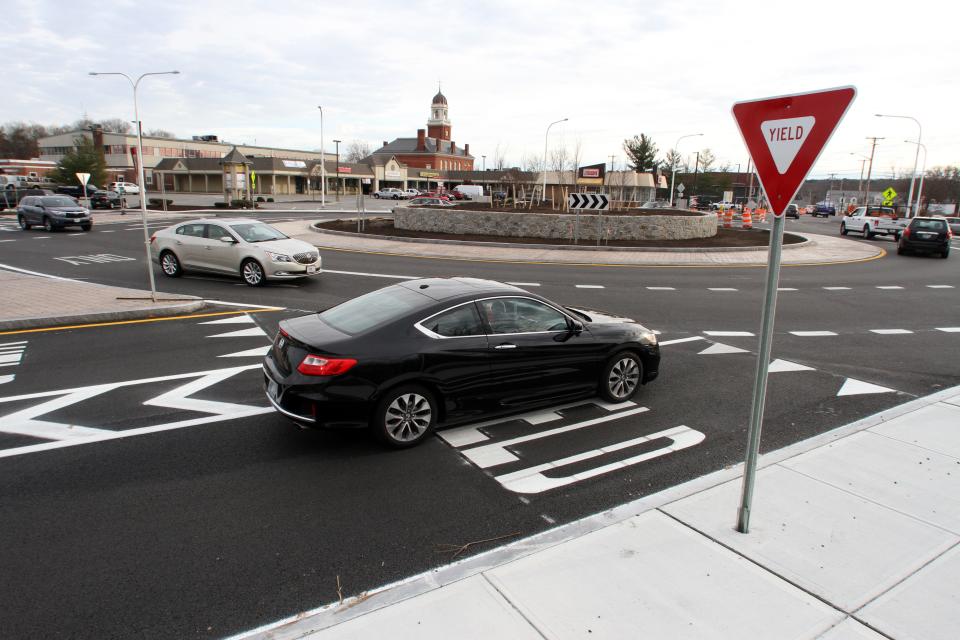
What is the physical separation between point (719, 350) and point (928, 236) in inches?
905

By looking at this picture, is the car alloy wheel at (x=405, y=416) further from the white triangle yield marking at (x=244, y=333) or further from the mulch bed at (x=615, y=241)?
the mulch bed at (x=615, y=241)

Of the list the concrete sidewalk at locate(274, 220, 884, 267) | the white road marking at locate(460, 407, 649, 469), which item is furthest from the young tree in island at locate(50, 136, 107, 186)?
the white road marking at locate(460, 407, 649, 469)

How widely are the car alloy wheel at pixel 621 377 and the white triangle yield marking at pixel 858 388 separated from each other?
2.73 m

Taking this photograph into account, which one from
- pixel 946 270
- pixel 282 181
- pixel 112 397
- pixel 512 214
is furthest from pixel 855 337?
pixel 282 181

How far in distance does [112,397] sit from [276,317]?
180 inches

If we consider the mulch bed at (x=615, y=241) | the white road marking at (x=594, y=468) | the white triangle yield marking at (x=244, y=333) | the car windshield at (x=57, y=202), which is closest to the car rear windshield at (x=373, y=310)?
the white road marking at (x=594, y=468)

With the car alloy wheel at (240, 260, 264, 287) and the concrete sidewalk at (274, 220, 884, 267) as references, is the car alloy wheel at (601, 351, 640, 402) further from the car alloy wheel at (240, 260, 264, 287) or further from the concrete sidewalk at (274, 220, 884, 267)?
the concrete sidewalk at (274, 220, 884, 267)

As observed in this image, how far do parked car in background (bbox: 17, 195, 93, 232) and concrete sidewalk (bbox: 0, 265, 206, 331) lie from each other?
16.8m

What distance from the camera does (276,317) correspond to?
1153 centimetres

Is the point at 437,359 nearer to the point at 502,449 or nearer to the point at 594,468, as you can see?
the point at 502,449

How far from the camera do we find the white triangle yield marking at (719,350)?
9.53m

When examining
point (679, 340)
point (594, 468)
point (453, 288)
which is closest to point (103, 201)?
point (679, 340)

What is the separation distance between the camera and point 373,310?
6.20 metres

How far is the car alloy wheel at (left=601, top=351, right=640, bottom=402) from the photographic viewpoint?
695cm
